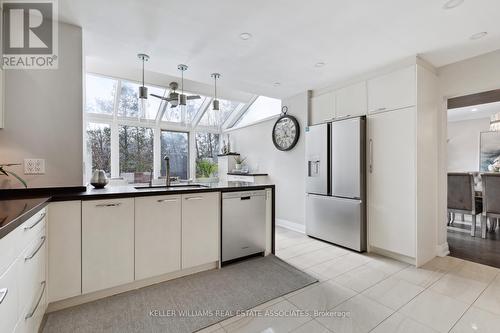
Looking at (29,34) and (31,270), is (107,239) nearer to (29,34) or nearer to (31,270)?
(31,270)

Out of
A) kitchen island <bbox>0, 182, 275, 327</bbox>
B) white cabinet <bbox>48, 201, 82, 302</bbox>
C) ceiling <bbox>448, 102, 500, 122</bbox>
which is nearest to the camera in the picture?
kitchen island <bbox>0, 182, 275, 327</bbox>

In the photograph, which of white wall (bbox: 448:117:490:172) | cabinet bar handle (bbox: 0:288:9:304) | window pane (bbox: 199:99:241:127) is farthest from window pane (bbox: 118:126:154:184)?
white wall (bbox: 448:117:490:172)

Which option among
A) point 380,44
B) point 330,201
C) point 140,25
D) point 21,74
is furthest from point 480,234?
point 21,74

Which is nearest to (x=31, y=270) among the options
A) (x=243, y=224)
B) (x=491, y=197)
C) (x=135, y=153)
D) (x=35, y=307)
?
(x=35, y=307)

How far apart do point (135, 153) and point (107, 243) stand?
12.0 ft

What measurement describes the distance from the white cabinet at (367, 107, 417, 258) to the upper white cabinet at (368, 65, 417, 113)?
10 cm

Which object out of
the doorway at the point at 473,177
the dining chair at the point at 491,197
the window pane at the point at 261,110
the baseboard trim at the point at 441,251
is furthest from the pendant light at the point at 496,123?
the window pane at the point at 261,110

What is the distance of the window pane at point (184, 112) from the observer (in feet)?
17.9

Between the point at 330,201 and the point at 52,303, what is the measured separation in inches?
125

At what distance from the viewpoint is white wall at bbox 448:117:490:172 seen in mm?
5527

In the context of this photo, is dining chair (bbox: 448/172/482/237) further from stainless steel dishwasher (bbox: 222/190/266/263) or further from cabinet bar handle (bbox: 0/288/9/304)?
cabinet bar handle (bbox: 0/288/9/304)

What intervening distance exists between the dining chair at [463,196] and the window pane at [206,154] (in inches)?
191

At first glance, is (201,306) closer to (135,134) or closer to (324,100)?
(324,100)

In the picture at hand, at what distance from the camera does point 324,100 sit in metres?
3.61
